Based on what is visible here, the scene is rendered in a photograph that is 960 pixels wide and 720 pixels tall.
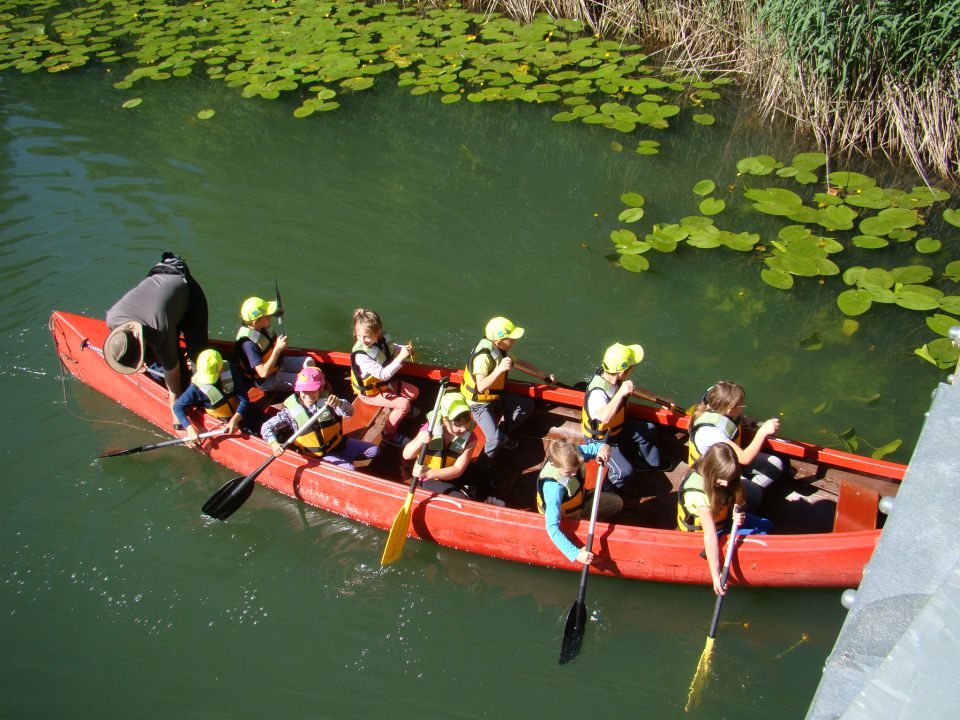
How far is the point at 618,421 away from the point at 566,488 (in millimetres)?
811

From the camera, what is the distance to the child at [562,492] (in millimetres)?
4684

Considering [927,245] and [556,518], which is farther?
[927,245]

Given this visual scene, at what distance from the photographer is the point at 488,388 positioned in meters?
5.63

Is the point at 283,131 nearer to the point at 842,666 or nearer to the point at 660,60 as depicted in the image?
the point at 660,60

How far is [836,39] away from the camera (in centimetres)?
835

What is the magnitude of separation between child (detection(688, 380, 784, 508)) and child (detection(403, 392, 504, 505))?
1329 mm

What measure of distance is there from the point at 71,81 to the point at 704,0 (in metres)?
8.67

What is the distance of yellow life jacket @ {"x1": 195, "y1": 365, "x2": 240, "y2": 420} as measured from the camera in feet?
18.4

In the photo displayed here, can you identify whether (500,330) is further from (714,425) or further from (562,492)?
(714,425)

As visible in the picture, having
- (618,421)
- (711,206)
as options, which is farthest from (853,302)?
(618,421)

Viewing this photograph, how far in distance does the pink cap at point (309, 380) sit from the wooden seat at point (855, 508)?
331cm

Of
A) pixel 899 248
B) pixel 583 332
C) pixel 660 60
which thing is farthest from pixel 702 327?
pixel 660 60

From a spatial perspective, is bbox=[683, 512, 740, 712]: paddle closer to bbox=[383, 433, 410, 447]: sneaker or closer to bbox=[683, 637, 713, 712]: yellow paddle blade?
bbox=[683, 637, 713, 712]: yellow paddle blade

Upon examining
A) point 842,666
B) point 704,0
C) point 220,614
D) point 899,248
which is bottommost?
point 220,614
